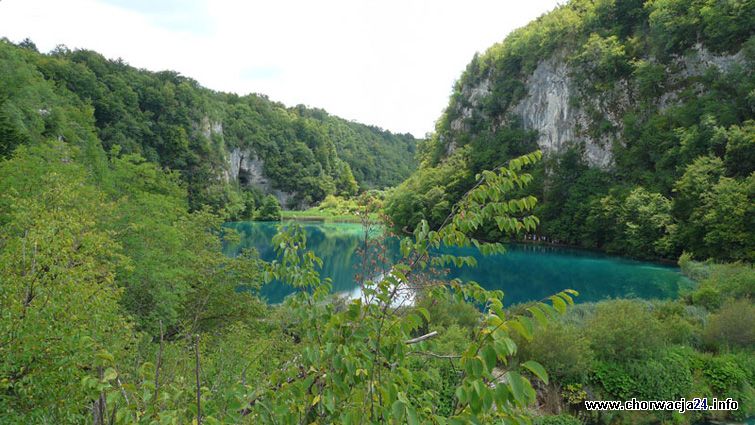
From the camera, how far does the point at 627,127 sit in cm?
4562

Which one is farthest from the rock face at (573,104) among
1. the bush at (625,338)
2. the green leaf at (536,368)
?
the green leaf at (536,368)

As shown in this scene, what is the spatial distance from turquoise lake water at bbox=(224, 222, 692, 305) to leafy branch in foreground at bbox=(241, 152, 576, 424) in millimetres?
17035

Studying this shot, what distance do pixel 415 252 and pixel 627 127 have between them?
50.2 m

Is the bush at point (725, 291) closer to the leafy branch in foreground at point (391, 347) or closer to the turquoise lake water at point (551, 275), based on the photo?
the turquoise lake water at point (551, 275)

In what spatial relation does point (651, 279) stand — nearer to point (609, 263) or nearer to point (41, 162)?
point (609, 263)

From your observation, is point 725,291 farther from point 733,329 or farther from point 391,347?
point 391,347

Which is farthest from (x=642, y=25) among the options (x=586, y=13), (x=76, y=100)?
(x=76, y=100)

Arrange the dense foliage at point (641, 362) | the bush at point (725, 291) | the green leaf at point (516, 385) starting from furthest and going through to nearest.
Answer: the bush at point (725, 291)
the dense foliage at point (641, 362)
the green leaf at point (516, 385)

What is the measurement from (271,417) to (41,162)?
16.3m

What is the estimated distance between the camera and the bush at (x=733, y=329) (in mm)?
12844

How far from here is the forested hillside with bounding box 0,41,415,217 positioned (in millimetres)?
26567

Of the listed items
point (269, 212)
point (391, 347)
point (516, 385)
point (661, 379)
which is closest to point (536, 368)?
point (516, 385)

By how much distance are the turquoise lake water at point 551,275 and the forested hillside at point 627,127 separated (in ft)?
12.9

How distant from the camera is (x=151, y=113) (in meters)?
74.5
